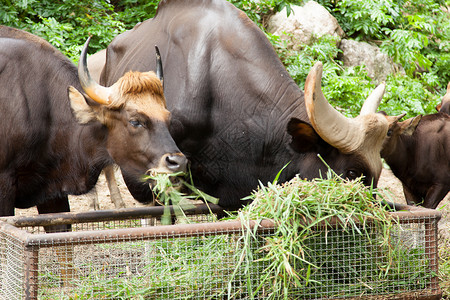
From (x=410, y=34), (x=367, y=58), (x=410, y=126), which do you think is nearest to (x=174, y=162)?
(x=410, y=126)

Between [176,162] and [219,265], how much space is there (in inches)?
44.9

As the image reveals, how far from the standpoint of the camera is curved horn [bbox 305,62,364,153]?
4707 millimetres

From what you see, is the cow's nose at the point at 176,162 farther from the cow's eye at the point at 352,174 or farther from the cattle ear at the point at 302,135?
the cow's eye at the point at 352,174

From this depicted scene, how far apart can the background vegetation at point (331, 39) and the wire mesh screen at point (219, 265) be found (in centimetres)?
552

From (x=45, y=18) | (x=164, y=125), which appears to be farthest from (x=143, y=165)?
(x=45, y=18)

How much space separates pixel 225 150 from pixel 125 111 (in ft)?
3.69

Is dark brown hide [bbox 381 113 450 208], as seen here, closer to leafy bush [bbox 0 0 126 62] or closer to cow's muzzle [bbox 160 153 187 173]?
cow's muzzle [bbox 160 153 187 173]

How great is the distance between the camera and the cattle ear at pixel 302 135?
506 centimetres

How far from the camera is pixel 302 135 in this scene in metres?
5.18

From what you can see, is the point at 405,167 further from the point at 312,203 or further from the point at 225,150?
the point at 312,203

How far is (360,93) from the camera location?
1019 cm

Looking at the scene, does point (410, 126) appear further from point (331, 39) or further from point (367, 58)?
point (367, 58)

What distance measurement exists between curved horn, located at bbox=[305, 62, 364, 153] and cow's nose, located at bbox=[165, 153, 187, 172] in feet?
3.37

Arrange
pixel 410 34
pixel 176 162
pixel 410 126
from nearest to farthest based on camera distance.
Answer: pixel 176 162 < pixel 410 126 < pixel 410 34
